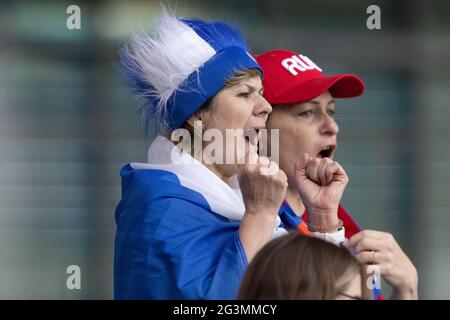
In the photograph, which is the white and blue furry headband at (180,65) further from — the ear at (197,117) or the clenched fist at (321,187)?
the clenched fist at (321,187)

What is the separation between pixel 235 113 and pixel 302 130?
0.47 m

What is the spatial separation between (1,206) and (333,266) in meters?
3.36

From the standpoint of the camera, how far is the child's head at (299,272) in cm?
209

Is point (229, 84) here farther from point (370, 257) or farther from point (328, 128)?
point (370, 257)

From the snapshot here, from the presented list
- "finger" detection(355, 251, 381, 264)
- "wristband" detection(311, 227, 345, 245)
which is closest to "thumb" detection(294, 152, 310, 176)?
"wristband" detection(311, 227, 345, 245)

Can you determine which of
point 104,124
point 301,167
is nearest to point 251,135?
point 301,167

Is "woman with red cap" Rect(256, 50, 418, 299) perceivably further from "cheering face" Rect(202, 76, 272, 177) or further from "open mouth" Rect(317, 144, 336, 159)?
"cheering face" Rect(202, 76, 272, 177)

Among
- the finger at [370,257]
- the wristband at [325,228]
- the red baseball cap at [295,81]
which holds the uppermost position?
the red baseball cap at [295,81]

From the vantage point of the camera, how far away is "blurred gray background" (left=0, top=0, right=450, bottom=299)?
17.2 ft

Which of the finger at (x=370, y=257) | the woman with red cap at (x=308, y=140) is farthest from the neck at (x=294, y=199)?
the finger at (x=370, y=257)

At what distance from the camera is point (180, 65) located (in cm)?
296

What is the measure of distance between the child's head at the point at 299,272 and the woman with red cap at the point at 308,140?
33.8 inches

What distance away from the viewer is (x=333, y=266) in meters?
2.12
